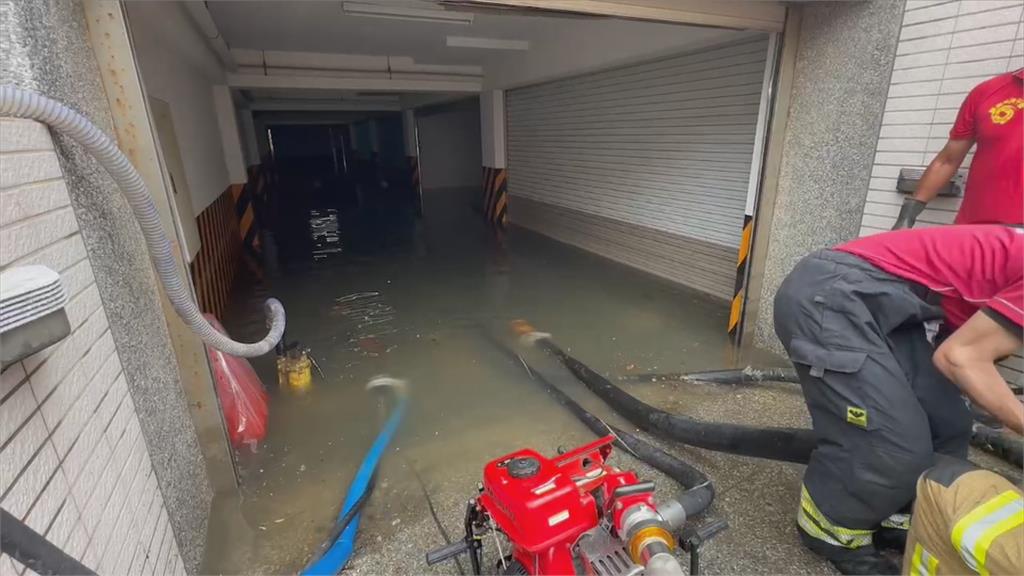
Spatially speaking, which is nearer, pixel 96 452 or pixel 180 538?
pixel 96 452

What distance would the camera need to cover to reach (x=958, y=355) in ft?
4.42

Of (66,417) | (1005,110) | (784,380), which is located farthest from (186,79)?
(1005,110)

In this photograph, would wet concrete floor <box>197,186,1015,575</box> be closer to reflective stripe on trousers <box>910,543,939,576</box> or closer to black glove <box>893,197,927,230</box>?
reflective stripe on trousers <box>910,543,939,576</box>

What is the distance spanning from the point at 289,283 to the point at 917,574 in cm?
555

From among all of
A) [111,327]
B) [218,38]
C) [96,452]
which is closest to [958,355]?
[96,452]

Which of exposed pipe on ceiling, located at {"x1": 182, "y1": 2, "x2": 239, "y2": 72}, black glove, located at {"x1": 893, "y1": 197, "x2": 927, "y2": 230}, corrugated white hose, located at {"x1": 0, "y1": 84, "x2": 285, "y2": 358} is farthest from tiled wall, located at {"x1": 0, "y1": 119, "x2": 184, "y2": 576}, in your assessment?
exposed pipe on ceiling, located at {"x1": 182, "y1": 2, "x2": 239, "y2": 72}

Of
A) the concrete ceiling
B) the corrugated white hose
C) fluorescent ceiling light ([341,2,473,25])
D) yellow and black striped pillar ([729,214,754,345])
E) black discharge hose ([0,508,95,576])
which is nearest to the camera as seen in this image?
black discharge hose ([0,508,95,576])

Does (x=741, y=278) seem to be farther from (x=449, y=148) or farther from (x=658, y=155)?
→ (x=449, y=148)

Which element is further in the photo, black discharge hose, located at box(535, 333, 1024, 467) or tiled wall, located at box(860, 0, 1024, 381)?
tiled wall, located at box(860, 0, 1024, 381)

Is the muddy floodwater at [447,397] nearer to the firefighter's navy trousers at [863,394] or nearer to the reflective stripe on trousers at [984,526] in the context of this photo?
the firefighter's navy trousers at [863,394]

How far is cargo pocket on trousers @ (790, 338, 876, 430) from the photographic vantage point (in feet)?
5.18

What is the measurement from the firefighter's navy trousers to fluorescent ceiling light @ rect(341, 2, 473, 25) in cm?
377

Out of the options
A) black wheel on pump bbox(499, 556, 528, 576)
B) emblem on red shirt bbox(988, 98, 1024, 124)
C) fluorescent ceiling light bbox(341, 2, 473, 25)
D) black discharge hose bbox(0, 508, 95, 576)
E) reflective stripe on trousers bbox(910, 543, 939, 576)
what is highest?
fluorescent ceiling light bbox(341, 2, 473, 25)

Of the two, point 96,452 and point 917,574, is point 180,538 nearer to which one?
point 96,452
